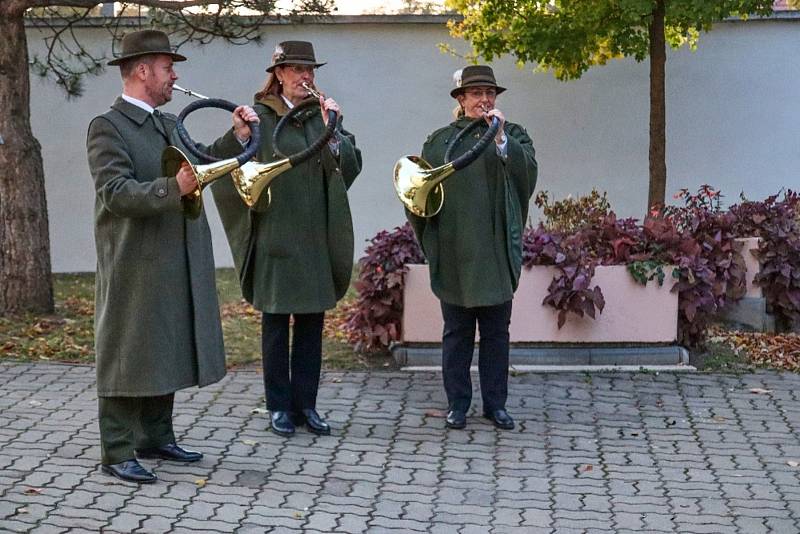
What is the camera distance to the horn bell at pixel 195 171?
5.26 metres

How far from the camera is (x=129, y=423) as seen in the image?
18.3 ft

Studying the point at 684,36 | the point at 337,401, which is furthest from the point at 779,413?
the point at 684,36

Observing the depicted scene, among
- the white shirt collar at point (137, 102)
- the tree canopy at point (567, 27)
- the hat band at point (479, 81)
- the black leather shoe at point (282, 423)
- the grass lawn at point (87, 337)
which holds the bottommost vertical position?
the grass lawn at point (87, 337)

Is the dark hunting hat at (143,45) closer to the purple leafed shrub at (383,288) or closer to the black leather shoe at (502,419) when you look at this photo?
the black leather shoe at (502,419)

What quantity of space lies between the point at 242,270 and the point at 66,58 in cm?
748

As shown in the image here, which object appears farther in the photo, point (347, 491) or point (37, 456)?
point (37, 456)

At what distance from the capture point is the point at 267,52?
542 inches

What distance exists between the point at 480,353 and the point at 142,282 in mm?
2022

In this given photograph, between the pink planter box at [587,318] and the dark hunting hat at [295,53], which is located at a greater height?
the dark hunting hat at [295,53]

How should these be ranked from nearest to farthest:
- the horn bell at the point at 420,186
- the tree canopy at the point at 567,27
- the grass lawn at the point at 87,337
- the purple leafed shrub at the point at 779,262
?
the horn bell at the point at 420,186 → the grass lawn at the point at 87,337 → the purple leafed shrub at the point at 779,262 → the tree canopy at the point at 567,27

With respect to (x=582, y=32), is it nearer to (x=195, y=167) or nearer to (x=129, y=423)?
(x=195, y=167)

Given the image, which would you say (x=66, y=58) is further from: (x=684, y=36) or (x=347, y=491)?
(x=347, y=491)

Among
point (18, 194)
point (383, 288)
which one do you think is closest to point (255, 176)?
point (383, 288)

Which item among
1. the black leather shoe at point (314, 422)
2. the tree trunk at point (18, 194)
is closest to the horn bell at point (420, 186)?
the black leather shoe at point (314, 422)
